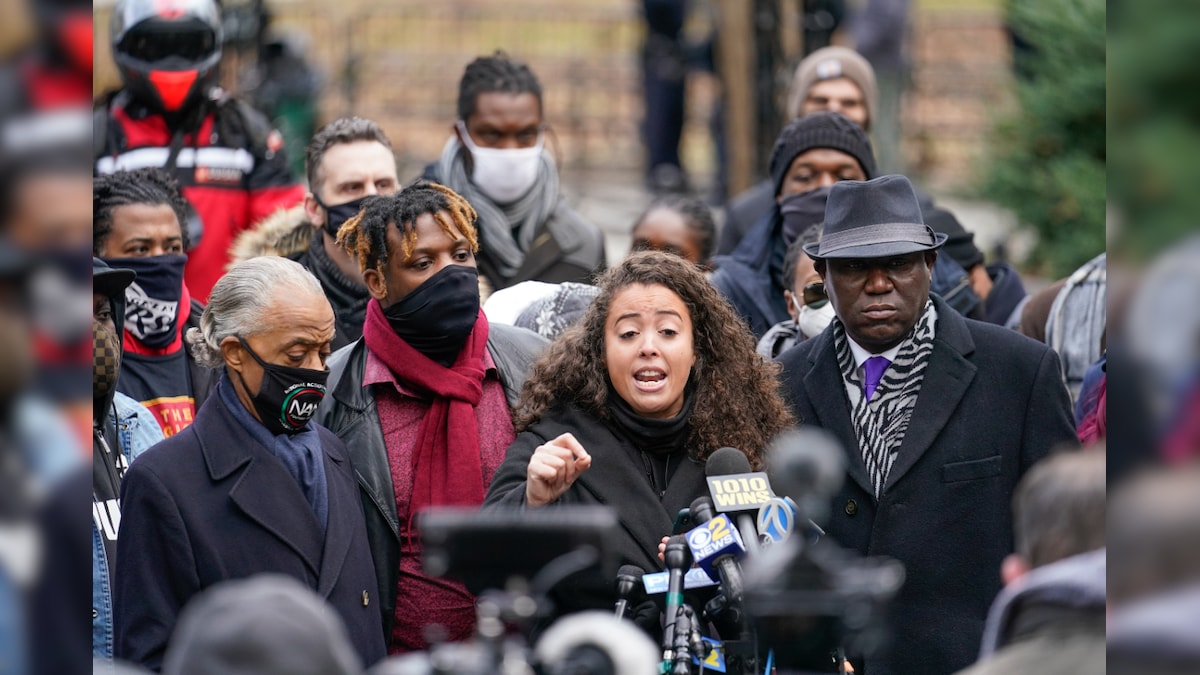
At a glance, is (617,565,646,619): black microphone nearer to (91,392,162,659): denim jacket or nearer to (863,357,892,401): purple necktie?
(863,357,892,401): purple necktie

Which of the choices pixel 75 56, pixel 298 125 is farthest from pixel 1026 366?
pixel 298 125

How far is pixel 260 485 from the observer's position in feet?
14.3

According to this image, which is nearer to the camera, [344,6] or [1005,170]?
[1005,170]

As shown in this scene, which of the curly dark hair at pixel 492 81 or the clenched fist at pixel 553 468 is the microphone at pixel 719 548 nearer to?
the clenched fist at pixel 553 468

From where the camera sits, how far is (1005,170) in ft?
38.3

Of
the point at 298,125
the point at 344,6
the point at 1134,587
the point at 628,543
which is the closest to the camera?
the point at 1134,587

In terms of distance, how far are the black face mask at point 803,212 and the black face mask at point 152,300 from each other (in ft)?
7.58

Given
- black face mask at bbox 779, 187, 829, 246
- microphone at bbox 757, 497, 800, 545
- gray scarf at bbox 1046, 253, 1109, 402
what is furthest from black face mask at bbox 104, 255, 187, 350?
gray scarf at bbox 1046, 253, 1109, 402

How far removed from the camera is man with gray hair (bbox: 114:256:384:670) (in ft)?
13.7

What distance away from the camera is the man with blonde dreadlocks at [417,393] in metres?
4.80

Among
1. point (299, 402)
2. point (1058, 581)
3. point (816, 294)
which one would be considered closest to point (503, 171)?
point (816, 294)

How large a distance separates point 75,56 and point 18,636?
815 millimetres

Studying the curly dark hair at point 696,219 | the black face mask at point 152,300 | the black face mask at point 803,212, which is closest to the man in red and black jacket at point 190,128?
the curly dark hair at point 696,219

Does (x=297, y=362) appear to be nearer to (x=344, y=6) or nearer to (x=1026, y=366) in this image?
(x=1026, y=366)
